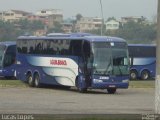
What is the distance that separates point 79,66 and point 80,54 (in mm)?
627

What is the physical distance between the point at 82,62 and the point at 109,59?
1448 millimetres

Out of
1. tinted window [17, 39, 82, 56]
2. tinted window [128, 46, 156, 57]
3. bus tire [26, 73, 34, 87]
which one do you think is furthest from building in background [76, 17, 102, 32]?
bus tire [26, 73, 34, 87]

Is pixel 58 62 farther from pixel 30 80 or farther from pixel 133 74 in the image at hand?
pixel 133 74

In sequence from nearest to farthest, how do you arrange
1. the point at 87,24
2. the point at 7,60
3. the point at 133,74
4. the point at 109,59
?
the point at 109,59 → the point at 7,60 → the point at 133,74 → the point at 87,24

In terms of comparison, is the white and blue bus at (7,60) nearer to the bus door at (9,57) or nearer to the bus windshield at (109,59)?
the bus door at (9,57)

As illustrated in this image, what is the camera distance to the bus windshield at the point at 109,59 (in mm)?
34156

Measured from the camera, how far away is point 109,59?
113ft

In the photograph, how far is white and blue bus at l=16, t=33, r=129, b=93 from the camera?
34.2 m

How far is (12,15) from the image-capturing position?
4348 inches

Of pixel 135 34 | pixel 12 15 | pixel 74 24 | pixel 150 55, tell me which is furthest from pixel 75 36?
pixel 12 15

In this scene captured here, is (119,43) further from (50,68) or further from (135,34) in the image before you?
(135,34)

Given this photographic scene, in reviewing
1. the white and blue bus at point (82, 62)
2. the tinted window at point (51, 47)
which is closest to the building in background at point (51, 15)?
the tinted window at point (51, 47)

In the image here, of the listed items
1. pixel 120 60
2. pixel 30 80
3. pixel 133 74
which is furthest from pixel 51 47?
pixel 133 74

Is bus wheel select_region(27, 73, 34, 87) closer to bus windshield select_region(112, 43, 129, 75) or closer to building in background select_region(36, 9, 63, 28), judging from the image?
bus windshield select_region(112, 43, 129, 75)
